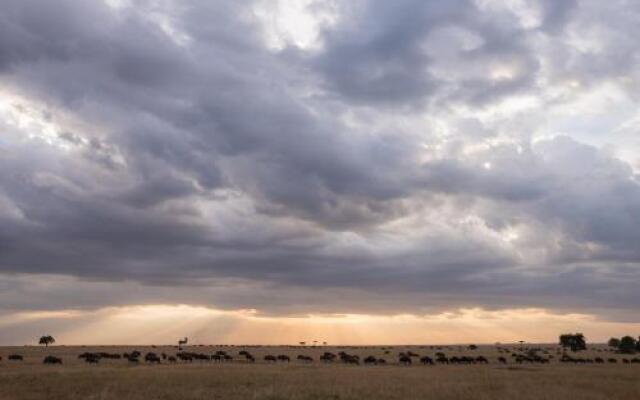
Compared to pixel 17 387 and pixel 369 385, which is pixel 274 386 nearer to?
pixel 369 385

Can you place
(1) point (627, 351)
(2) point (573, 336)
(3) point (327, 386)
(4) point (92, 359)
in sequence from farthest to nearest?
1. (1) point (627, 351)
2. (2) point (573, 336)
3. (4) point (92, 359)
4. (3) point (327, 386)

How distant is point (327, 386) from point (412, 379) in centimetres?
979

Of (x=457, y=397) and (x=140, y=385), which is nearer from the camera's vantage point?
(x=457, y=397)

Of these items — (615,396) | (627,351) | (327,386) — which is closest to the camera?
(615,396)

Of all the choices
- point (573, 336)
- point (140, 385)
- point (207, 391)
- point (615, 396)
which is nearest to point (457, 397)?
point (615, 396)

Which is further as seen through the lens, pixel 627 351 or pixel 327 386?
pixel 627 351

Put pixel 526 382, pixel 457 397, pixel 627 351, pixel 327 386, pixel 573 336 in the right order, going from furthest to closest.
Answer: pixel 627 351 < pixel 573 336 < pixel 526 382 < pixel 327 386 < pixel 457 397

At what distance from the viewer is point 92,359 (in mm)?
71375

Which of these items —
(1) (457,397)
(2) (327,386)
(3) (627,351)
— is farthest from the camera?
→ (3) (627,351)

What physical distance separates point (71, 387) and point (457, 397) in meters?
22.3

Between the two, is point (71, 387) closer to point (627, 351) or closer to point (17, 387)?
point (17, 387)

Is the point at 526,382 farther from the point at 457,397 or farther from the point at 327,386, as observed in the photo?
the point at 327,386

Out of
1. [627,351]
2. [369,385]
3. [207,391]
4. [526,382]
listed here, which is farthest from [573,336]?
[207,391]

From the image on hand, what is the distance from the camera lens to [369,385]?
1560 inches
